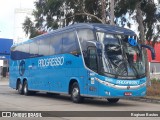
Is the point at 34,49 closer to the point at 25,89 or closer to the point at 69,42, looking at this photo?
the point at 25,89

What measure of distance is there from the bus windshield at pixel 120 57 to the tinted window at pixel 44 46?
17.7 ft

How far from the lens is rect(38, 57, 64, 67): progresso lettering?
20.5 meters

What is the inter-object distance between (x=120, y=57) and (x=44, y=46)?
21.8ft

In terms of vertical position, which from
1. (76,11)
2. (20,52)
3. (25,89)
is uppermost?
(76,11)

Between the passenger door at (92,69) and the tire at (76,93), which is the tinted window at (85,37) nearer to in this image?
the passenger door at (92,69)

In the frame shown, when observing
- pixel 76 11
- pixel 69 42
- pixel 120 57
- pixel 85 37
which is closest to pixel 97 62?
pixel 120 57

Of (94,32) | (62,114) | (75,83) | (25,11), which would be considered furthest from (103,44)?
(25,11)

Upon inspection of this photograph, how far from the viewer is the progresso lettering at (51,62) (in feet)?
67.4

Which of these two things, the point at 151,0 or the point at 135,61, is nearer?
the point at 135,61

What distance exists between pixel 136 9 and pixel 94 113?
15.2 meters

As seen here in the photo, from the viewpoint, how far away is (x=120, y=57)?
17469 mm

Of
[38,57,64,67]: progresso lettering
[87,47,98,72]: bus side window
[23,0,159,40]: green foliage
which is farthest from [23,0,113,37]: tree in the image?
[87,47,98,72]: bus side window

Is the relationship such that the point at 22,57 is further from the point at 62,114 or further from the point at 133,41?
the point at 62,114

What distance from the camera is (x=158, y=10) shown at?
2847 cm
